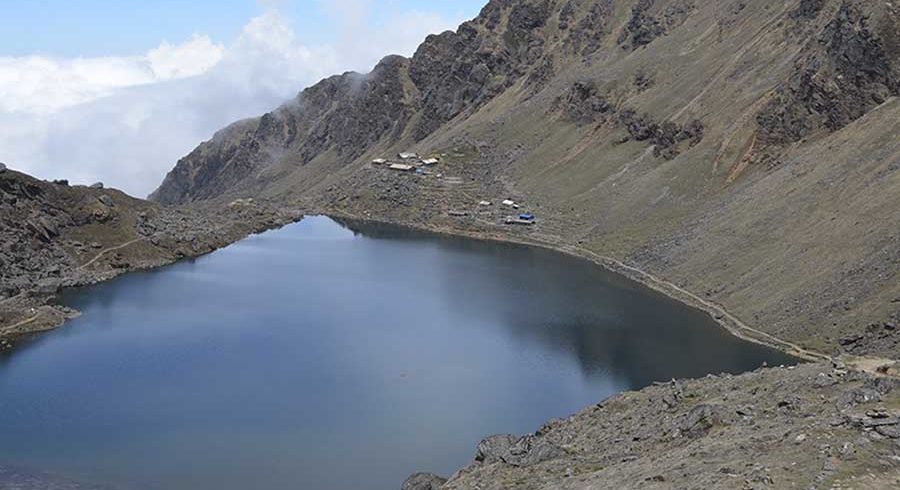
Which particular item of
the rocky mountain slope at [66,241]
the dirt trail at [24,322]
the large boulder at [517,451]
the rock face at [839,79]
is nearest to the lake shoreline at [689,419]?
the large boulder at [517,451]

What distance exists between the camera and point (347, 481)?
59.1 meters

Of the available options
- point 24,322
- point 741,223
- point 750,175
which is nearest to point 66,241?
point 24,322

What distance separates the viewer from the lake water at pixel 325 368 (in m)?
63.1

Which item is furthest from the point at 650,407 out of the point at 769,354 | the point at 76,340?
the point at 76,340

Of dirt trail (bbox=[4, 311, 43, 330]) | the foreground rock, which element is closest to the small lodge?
dirt trail (bbox=[4, 311, 43, 330])

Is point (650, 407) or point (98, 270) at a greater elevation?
point (98, 270)

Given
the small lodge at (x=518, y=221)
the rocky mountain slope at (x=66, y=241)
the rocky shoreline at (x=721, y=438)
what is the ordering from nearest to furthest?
the rocky shoreline at (x=721, y=438) < the rocky mountain slope at (x=66, y=241) < the small lodge at (x=518, y=221)

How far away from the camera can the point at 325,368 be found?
83438mm

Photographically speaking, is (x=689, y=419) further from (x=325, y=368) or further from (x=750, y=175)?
(x=750, y=175)

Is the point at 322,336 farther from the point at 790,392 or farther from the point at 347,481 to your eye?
the point at 790,392

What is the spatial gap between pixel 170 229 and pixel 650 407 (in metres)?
126

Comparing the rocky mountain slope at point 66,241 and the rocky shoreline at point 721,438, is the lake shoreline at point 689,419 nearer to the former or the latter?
the rocky shoreline at point 721,438

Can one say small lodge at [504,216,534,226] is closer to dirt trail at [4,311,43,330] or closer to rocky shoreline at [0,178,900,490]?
dirt trail at [4,311,43,330]

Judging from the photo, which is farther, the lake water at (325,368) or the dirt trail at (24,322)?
the dirt trail at (24,322)
